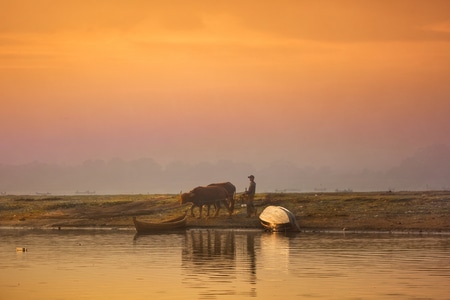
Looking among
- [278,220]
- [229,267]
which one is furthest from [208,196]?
[229,267]

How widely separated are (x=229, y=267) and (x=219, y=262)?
2.79 m

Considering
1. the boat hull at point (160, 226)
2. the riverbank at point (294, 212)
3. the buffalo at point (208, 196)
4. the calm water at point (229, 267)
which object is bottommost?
the calm water at point (229, 267)

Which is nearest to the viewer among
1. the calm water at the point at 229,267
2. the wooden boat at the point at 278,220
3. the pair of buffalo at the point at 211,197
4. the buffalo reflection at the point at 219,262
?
the calm water at the point at 229,267

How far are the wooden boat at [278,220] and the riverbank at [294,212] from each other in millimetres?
2422

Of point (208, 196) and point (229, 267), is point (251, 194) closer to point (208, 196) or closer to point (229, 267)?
point (208, 196)

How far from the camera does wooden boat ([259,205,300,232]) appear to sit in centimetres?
7356

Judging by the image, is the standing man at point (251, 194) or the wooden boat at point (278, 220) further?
the standing man at point (251, 194)

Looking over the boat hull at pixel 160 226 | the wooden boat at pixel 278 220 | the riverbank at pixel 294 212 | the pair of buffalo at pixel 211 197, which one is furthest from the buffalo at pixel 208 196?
the wooden boat at pixel 278 220

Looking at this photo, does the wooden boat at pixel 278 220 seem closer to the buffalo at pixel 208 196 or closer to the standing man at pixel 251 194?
the standing man at pixel 251 194

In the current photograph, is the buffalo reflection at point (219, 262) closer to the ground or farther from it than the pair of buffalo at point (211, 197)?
closer to the ground

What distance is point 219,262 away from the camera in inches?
1949

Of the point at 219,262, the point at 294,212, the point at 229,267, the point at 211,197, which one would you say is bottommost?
the point at 229,267

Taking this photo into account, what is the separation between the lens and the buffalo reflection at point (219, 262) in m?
38.3

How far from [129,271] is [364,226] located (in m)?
33.1
